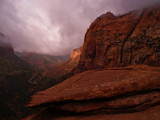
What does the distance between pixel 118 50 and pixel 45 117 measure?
21.2 meters

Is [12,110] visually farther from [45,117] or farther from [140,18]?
[140,18]

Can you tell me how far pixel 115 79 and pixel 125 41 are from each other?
18248mm

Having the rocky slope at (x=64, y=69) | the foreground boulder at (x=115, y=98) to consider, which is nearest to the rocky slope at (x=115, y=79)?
the foreground boulder at (x=115, y=98)

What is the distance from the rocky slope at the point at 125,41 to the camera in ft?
54.1

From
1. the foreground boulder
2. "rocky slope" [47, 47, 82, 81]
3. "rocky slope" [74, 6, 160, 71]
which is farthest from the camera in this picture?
"rocky slope" [47, 47, 82, 81]

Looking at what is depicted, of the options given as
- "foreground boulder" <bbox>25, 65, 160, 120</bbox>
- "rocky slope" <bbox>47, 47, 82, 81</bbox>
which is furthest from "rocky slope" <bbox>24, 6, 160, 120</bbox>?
"rocky slope" <bbox>47, 47, 82, 81</bbox>

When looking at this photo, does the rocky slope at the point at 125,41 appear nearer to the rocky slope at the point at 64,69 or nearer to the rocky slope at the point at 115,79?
the rocky slope at the point at 115,79

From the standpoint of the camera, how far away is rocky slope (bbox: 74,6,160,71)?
1650 cm

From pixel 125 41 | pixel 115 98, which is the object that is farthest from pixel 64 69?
pixel 115 98

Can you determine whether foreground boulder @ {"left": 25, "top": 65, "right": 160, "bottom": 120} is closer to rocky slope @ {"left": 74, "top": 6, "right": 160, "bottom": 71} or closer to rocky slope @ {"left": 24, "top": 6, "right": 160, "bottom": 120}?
rocky slope @ {"left": 24, "top": 6, "right": 160, "bottom": 120}

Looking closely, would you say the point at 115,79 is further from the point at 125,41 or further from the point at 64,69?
the point at 64,69

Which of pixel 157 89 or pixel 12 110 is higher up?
pixel 157 89

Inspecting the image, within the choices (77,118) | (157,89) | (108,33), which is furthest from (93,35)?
(77,118)

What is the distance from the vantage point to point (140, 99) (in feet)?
18.6
